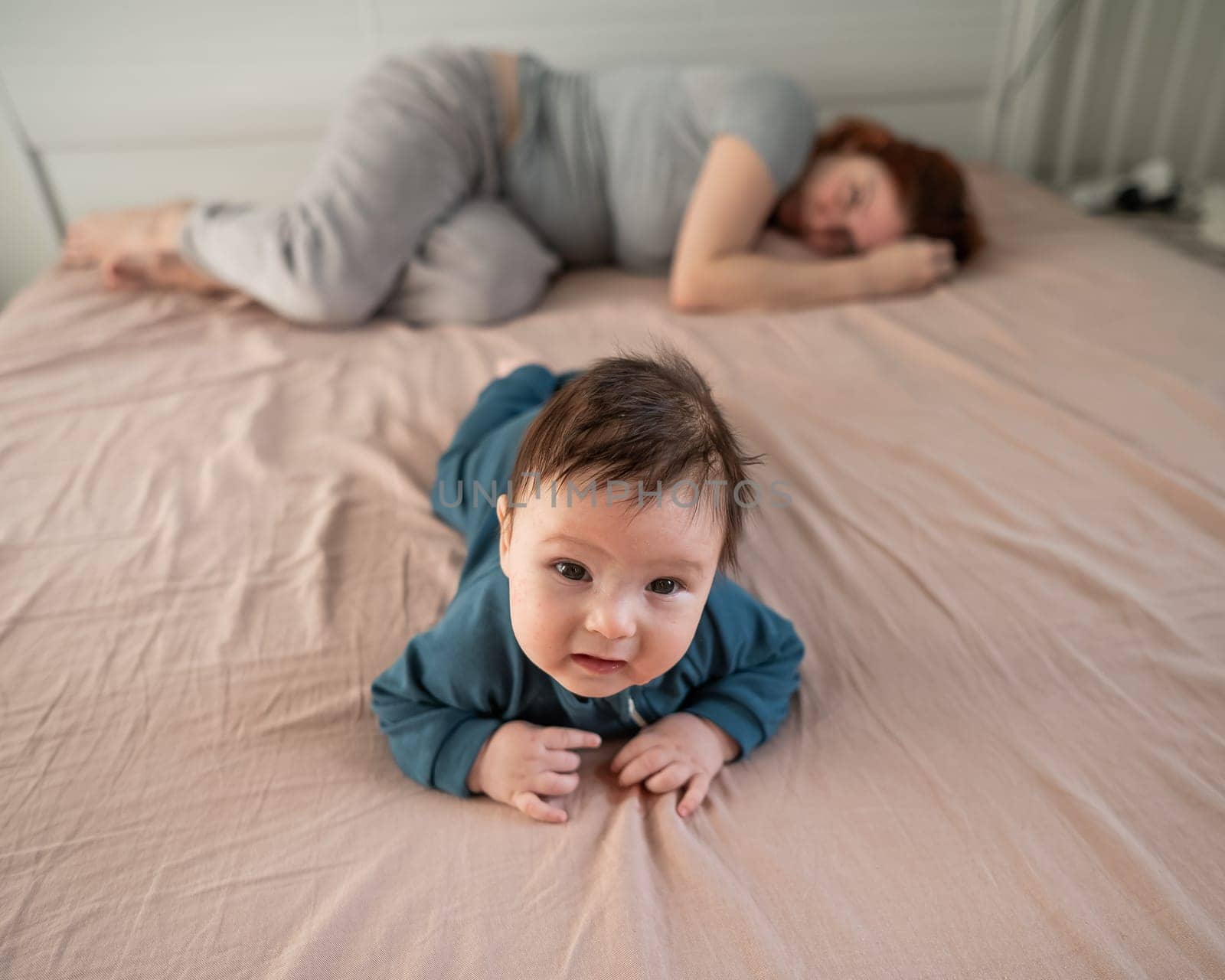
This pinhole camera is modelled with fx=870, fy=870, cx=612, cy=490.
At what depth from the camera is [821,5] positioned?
1.75 meters

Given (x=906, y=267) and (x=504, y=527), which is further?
(x=906, y=267)

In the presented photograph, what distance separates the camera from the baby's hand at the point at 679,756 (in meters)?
0.68

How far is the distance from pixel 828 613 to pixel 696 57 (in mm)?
1357

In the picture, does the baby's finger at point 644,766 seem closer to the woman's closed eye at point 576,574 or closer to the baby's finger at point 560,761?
the baby's finger at point 560,761

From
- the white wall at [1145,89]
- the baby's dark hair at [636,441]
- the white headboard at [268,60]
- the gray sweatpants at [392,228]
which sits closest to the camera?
the baby's dark hair at [636,441]

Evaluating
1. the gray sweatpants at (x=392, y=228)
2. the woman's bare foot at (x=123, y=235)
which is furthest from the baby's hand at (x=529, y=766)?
the woman's bare foot at (x=123, y=235)

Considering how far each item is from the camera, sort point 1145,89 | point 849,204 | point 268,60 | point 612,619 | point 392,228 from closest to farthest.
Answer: point 612,619
point 392,228
point 849,204
point 268,60
point 1145,89

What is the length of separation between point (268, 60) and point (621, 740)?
1533 millimetres

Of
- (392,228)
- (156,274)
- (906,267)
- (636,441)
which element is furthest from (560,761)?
(156,274)

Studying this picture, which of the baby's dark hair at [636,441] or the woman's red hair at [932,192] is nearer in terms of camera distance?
the baby's dark hair at [636,441]

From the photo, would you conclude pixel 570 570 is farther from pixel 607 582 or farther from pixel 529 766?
pixel 529 766

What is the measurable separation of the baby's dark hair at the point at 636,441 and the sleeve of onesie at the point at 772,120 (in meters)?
0.92

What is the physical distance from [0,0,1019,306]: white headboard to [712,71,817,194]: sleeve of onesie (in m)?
0.34

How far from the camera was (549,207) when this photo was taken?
1547 mm
